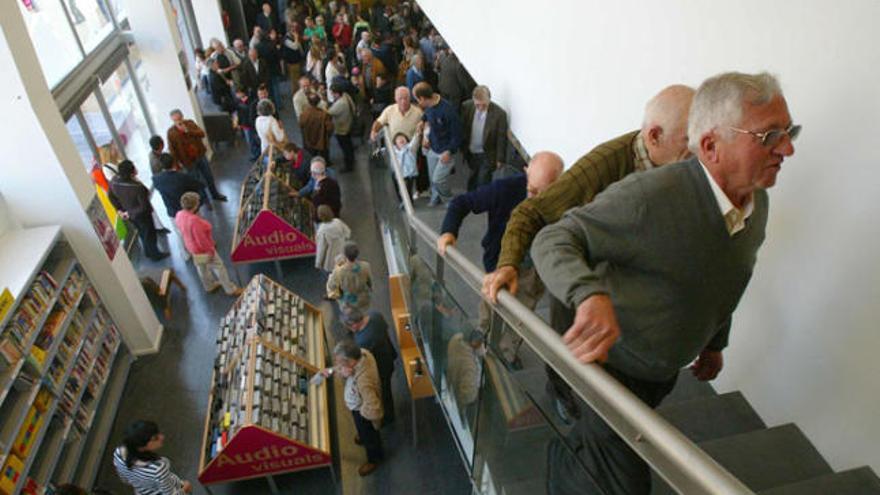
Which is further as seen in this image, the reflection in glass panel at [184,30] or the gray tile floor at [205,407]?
the reflection in glass panel at [184,30]

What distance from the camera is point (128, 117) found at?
906 centimetres

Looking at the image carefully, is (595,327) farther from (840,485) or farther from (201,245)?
(201,245)

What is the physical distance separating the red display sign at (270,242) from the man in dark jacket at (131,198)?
142cm

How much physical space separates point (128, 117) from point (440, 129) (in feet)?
20.3

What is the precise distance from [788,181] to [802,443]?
1229 millimetres

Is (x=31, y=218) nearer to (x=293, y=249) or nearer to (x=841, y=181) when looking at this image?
(x=293, y=249)

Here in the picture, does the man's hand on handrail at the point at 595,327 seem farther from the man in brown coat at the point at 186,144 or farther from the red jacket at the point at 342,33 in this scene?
Result: the red jacket at the point at 342,33

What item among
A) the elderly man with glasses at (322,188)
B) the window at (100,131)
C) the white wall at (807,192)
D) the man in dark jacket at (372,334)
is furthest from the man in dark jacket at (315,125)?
the white wall at (807,192)

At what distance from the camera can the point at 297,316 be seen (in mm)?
5629

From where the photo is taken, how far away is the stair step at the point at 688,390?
10.1 ft

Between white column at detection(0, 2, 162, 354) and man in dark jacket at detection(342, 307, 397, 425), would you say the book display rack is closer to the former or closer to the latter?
white column at detection(0, 2, 162, 354)

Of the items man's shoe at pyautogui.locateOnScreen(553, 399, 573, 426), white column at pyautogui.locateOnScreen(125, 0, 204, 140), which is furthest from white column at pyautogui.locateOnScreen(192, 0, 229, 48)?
man's shoe at pyautogui.locateOnScreen(553, 399, 573, 426)

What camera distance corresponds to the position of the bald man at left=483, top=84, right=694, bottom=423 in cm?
201

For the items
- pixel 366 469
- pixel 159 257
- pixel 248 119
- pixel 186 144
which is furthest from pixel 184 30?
pixel 366 469
